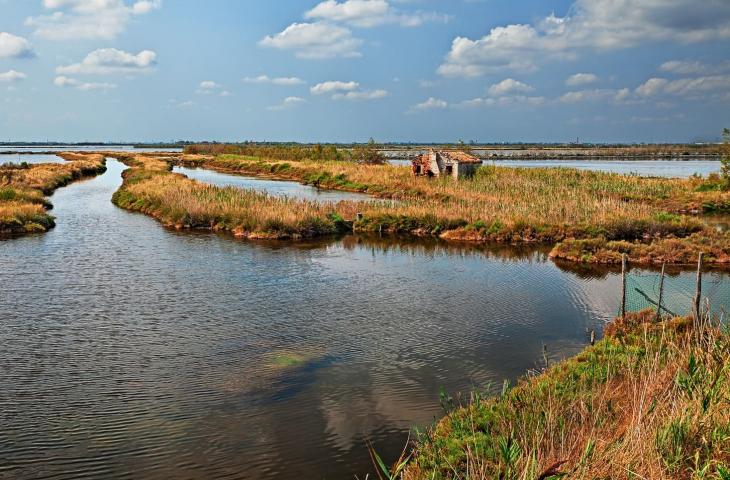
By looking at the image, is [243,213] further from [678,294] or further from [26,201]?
[678,294]

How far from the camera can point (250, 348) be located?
13.8 meters

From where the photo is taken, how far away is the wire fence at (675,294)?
1391cm

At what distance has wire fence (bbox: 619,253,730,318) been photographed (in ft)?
45.6

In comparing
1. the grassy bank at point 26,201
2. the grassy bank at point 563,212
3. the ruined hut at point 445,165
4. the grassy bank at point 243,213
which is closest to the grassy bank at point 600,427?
the grassy bank at point 563,212

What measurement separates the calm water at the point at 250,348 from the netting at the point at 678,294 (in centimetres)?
81

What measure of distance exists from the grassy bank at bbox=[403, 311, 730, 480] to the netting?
13.3 ft

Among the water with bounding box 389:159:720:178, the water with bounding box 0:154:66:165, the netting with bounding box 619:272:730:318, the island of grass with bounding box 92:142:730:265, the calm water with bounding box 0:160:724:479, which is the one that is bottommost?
the calm water with bounding box 0:160:724:479

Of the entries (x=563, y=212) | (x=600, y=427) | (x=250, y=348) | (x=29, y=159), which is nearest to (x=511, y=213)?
(x=563, y=212)

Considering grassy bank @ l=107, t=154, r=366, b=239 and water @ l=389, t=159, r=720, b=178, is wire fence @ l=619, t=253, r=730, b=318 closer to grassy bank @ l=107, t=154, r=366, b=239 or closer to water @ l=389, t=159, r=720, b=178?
grassy bank @ l=107, t=154, r=366, b=239

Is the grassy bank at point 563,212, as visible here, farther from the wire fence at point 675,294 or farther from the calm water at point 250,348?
the wire fence at point 675,294

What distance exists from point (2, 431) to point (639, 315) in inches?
526

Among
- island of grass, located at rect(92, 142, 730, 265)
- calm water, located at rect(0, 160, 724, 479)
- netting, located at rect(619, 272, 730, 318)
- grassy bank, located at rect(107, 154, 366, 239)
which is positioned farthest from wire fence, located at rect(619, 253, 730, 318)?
grassy bank, located at rect(107, 154, 366, 239)

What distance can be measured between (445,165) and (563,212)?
2168cm

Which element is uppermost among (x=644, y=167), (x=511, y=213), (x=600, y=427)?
(x=644, y=167)
